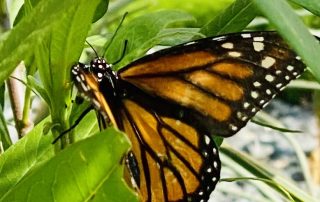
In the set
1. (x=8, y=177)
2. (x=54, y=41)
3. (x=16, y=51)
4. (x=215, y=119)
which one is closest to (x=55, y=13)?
(x=16, y=51)

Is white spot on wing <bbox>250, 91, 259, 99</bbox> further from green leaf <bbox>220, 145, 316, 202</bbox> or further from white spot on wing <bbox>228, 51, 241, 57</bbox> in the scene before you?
green leaf <bbox>220, 145, 316, 202</bbox>

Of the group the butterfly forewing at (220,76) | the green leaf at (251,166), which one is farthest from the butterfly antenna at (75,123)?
the green leaf at (251,166)

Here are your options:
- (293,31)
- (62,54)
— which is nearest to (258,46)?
(62,54)

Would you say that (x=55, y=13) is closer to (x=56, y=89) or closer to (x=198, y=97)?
(x=56, y=89)

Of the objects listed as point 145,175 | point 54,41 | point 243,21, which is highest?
point 54,41

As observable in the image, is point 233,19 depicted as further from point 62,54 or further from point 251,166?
point 251,166

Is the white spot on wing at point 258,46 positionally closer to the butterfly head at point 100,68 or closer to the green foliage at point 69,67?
the green foliage at point 69,67
